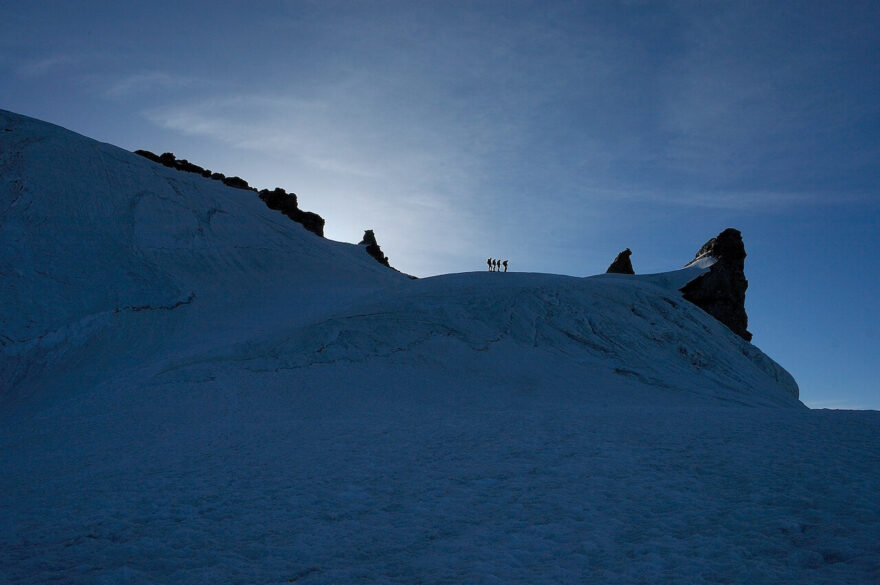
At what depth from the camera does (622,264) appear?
33.5 meters

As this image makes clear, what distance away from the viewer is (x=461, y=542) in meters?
3.75

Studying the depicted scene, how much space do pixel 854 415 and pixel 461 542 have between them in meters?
5.96

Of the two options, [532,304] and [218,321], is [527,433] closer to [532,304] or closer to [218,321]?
[532,304]

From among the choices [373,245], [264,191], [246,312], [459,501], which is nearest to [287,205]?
[264,191]

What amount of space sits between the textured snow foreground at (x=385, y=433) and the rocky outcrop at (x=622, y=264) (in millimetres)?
17405

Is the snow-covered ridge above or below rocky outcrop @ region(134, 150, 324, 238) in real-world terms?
below

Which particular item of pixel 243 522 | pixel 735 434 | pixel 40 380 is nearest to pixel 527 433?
pixel 735 434

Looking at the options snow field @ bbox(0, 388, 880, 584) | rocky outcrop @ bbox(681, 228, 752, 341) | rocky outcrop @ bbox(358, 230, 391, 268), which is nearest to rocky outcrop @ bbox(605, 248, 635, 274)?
rocky outcrop @ bbox(681, 228, 752, 341)

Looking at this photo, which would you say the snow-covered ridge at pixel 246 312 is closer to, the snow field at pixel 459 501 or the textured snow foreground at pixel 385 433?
the textured snow foreground at pixel 385 433

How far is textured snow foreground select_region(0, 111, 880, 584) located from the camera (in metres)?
3.59

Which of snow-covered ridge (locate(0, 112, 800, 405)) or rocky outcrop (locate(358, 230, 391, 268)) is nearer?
snow-covered ridge (locate(0, 112, 800, 405))

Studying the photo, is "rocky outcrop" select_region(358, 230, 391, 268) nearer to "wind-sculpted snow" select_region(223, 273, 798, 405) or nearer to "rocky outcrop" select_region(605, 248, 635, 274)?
"rocky outcrop" select_region(605, 248, 635, 274)

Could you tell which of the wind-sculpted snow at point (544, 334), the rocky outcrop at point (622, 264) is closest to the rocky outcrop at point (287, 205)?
the rocky outcrop at point (622, 264)

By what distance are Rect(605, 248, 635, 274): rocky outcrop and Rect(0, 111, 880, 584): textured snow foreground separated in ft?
57.1
